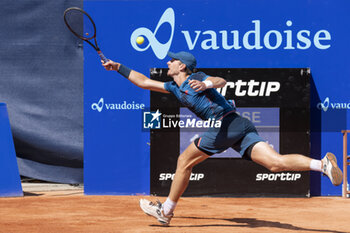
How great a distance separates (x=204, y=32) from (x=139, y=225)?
3.58 meters

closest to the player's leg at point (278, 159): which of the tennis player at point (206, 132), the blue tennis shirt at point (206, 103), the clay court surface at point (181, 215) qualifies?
the tennis player at point (206, 132)

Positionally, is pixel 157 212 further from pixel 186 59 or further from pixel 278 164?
pixel 186 59

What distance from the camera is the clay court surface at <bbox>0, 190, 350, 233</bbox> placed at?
610 cm

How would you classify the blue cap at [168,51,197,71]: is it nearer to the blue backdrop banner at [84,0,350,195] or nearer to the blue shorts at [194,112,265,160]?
the blue shorts at [194,112,265,160]

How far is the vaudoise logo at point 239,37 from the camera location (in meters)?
8.82

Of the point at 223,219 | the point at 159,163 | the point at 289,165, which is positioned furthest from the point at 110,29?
the point at 289,165

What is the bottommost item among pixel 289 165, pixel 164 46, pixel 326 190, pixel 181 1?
pixel 326 190

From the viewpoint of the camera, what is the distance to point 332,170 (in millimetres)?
5125

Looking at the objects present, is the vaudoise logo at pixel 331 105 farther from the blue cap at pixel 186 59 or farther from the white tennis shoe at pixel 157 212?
the white tennis shoe at pixel 157 212

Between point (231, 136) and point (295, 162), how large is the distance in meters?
0.71

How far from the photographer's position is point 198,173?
874 centimetres

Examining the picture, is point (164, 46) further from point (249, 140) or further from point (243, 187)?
point (249, 140)

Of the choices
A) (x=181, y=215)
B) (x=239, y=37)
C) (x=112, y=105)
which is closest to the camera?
(x=181, y=215)

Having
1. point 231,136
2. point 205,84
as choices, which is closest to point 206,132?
point 231,136
